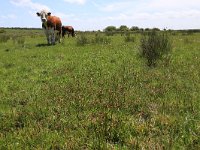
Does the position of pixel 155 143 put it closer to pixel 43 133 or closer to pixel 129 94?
pixel 43 133

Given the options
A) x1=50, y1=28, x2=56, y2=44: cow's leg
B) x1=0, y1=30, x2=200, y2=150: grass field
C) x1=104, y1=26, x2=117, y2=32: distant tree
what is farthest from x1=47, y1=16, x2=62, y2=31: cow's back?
x1=104, y1=26, x2=117, y2=32: distant tree

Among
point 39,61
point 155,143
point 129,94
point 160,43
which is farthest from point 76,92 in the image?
point 39,61

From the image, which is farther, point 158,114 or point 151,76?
point 151,76

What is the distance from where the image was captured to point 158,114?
7738mm

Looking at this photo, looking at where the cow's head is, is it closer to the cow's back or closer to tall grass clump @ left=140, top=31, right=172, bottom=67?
the cow's back

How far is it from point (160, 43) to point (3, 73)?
21.1 ft

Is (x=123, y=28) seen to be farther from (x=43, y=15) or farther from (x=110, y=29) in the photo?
(x=43, y=15)

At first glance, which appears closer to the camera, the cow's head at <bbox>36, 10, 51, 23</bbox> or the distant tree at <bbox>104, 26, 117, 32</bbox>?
the cow's head at <bbox>36, 10, 51, 23</bbox>

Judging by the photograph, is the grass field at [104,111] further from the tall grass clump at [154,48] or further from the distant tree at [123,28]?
the distant tree at [123,28]

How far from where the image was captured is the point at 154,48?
14383mm

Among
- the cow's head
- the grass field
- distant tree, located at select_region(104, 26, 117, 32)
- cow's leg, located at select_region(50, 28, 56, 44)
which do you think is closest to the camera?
the grass field

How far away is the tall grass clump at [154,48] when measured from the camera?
14.3 m

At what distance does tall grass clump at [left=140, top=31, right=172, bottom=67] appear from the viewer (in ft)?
46.8

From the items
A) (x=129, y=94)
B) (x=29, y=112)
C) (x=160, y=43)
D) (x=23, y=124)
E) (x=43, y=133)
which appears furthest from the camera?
(x=160, y=43)
